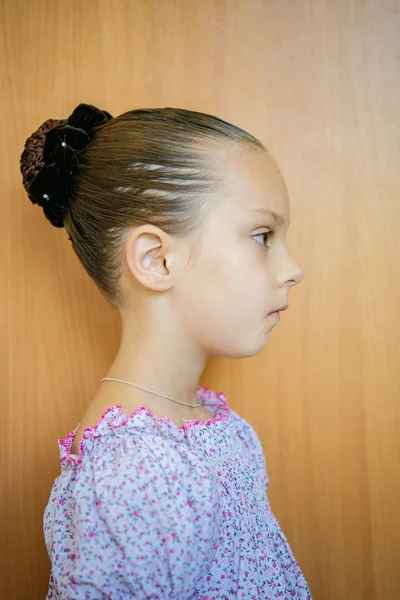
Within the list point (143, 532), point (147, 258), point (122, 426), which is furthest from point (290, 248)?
point (143, 532)

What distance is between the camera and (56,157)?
93 centimetres

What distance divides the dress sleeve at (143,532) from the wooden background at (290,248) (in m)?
0.47

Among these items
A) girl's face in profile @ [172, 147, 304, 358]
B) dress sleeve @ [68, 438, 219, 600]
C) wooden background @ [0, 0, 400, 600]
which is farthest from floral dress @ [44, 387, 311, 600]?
wooden background @ [0, 0, 400, 600]

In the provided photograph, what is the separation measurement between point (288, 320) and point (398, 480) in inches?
14.8

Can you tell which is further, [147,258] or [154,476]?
[147,258]

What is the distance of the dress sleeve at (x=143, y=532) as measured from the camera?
2.33 ft

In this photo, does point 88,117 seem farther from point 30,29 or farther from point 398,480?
point 398,480

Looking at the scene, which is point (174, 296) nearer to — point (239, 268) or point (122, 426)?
point (239, 268)

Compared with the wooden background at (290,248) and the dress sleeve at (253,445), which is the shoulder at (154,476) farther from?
the wooden background at (290,248)

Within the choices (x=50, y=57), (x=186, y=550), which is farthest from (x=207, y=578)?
(x=50, y=57)

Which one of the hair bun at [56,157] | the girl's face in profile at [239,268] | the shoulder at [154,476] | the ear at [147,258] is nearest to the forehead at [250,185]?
the girl's face in profile at [239,268]

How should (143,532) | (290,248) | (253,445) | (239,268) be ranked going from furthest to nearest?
(290,248)
(253,445)
(239,268)
(143,532)

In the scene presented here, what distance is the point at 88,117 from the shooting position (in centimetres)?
97

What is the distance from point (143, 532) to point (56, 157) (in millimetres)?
558
